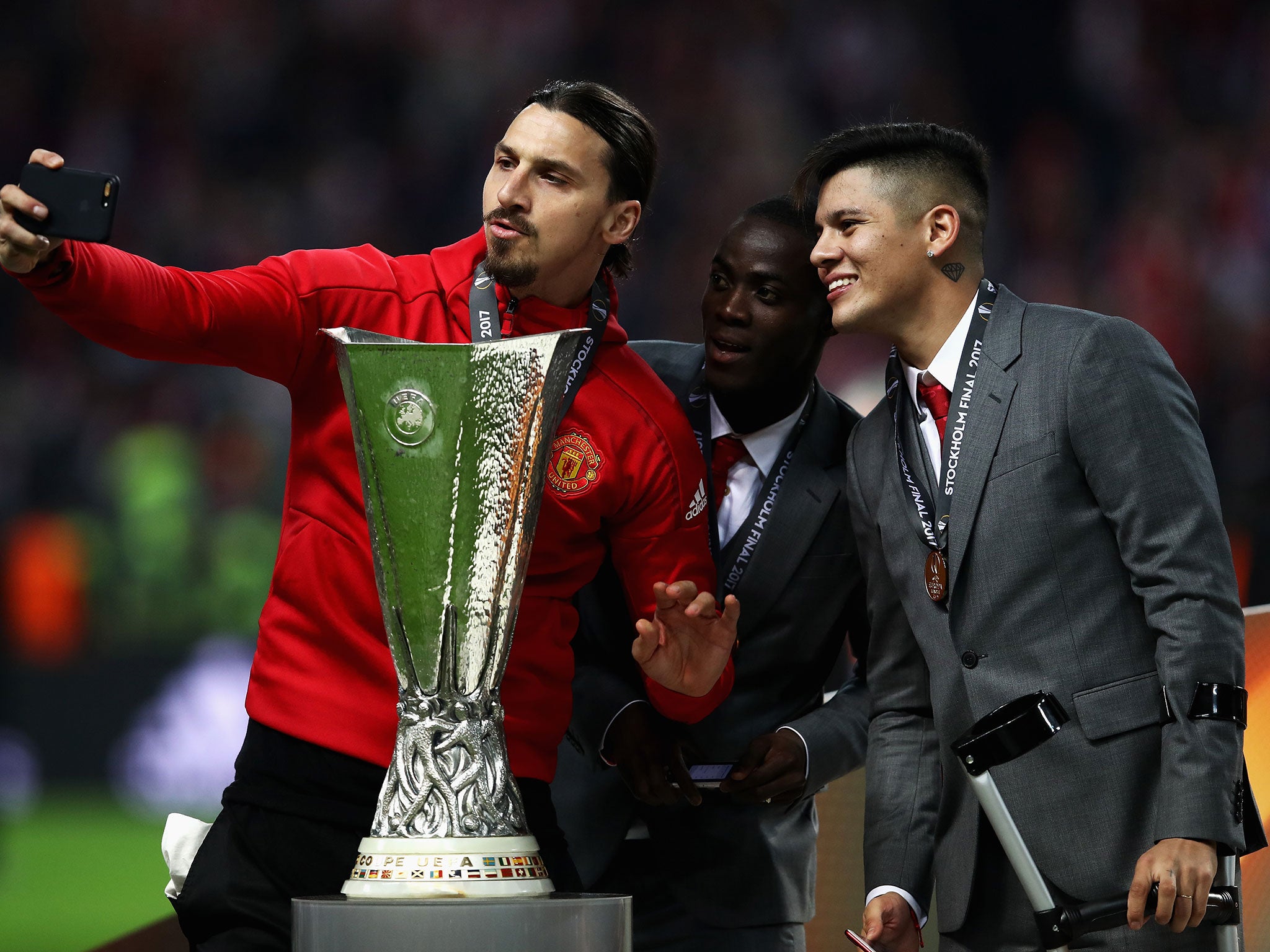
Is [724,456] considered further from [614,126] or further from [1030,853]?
[1030,853]

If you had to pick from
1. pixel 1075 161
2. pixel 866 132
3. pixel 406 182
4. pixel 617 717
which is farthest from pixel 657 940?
pixel 1075 161

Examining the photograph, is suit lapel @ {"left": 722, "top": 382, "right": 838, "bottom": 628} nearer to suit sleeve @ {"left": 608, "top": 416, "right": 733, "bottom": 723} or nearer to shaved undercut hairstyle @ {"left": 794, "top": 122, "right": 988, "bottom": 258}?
suit sleeve @ {"left": 608, "top": 416, "right": 733, "bottom": 723}

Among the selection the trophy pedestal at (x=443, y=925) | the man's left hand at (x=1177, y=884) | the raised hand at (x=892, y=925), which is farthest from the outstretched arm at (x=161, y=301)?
the man's left hand at (x=1177, y=884)

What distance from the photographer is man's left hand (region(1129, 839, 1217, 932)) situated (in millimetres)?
1722

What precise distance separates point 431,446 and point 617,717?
1138 mm

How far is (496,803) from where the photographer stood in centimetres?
144

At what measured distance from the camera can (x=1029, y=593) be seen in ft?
6.46

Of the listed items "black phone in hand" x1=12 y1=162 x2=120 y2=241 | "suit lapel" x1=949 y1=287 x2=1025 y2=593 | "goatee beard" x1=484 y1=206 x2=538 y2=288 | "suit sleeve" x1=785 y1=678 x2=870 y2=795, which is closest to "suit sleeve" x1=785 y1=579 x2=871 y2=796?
"suit sleeve" x1=785 y1=678 x2=870 y2=795

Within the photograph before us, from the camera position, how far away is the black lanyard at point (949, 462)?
2047mm

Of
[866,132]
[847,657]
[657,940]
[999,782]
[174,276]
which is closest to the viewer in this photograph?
[174,276]

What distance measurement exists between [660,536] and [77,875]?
4.14 metres

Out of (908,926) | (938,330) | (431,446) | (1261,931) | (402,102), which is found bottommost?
(1261,931)

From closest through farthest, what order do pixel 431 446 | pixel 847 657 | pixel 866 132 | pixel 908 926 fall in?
pixel 431 446
pixel 908 926
pixel 866 132
pixel 847 657

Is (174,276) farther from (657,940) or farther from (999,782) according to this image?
(657,940)
